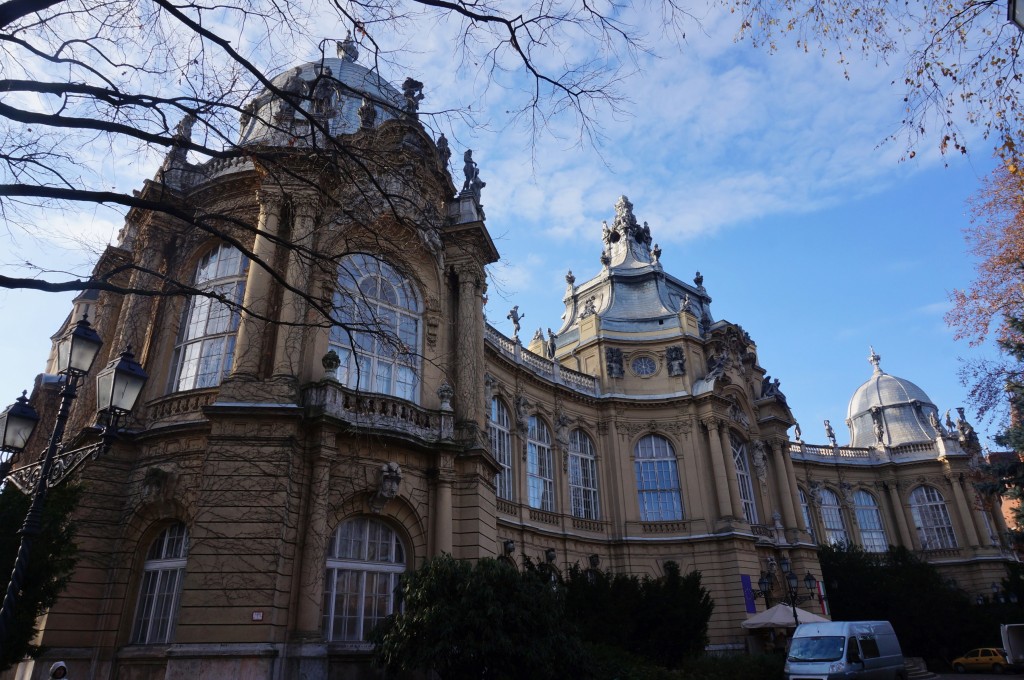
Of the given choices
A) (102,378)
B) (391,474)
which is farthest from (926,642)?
(102,378)

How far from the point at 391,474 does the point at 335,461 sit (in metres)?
1.24

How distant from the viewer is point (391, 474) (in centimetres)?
1504

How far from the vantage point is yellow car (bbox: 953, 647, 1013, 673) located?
28609 mm

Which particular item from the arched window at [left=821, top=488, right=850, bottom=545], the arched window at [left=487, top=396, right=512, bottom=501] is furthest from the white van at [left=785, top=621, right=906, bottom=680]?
the arched window at [left=821, top=488, right=850, bottom=545]

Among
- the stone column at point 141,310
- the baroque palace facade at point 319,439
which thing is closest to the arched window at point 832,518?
the baroque palace facade at point 319,439

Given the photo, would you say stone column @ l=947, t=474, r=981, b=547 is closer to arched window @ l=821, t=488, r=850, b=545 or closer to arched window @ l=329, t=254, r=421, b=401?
arched window @ l=821, t=488, r=850, b=545

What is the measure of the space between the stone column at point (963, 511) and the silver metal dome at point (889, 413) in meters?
4.29

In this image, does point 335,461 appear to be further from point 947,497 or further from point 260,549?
point 947,497

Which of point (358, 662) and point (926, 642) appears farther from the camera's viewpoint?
point (926, 642)

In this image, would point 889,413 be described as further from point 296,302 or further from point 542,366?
point 296,302

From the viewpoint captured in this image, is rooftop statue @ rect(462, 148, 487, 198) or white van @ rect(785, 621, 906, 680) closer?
white van @ rect(785, 621, 906, 680)

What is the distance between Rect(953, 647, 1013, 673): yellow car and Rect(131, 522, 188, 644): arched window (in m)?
31.7

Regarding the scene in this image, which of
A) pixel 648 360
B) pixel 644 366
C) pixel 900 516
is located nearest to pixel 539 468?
pixel 644 366

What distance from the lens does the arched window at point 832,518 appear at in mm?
42594
